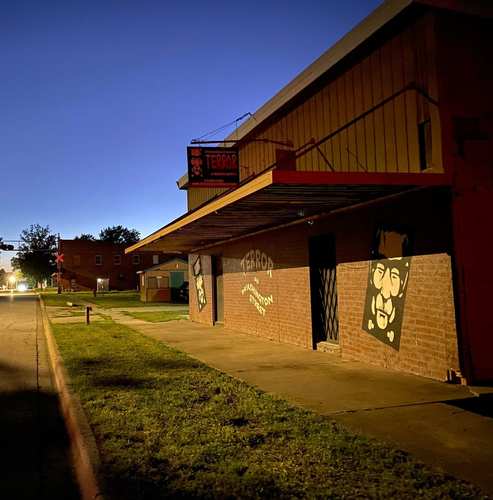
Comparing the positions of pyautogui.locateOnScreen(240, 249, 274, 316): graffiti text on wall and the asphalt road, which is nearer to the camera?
the asphalt road

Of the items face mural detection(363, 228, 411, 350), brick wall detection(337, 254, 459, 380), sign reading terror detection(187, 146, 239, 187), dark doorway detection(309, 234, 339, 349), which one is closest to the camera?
brick wall detection(337, 254, 459, 380)

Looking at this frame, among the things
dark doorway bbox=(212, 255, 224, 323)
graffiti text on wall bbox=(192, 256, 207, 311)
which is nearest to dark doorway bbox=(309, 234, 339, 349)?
dark doorway bbox=(212, 255, 224, 323)

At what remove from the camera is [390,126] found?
8164mm

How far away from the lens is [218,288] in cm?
1734

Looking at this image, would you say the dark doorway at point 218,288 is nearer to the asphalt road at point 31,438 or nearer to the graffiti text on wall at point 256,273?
the graffiti text on wall at point 256,273

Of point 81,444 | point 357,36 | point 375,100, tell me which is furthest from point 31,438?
point 357,36

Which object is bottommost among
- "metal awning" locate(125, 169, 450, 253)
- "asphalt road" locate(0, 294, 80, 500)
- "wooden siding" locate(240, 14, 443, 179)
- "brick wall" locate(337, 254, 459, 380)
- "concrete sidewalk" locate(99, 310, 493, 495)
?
"asphalt road" locate(0, 294, 80, 500)

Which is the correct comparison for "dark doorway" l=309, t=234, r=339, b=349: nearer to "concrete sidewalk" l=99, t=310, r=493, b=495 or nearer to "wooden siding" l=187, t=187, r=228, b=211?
"concrete sidewalk" l=99, t=310, r=493, b=495

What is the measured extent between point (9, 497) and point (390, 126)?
7135 mm

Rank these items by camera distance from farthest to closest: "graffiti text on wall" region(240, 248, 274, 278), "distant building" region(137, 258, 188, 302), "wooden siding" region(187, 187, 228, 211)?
"distant building" region(137, 258, 188, 302) → "wooden siding" region(187, 187, 228, 211) → "graffiti text on wall" region(240, 248, 274, 278)

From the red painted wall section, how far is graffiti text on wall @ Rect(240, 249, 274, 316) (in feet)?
19.9

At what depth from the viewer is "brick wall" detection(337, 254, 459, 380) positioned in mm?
7078

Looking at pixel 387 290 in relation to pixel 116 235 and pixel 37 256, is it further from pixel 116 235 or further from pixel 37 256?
pixel 116 235

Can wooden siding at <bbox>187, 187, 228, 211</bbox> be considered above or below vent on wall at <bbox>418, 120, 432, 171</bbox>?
above
